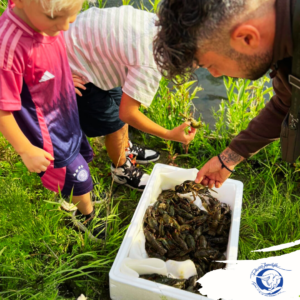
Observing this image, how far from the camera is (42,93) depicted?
179 centimetres

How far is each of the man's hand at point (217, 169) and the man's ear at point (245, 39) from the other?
0.95m

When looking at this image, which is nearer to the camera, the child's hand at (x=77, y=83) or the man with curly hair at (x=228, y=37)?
the man with curly hair at (x=228, y=37)

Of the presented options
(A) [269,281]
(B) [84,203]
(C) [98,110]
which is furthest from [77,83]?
(A) [269,281]

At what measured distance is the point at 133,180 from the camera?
9.48ft

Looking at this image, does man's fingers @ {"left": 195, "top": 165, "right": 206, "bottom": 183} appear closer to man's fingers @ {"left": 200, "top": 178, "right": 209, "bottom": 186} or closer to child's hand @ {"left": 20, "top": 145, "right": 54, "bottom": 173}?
man's fingers @ {"left": 200, "top": 178, "right": 209, "bottom": 186}

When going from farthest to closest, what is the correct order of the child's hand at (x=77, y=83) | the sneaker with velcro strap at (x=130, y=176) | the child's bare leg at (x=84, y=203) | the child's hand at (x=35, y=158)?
the sneaker with velcro strap at (x=130, y=176) → the child's bare leg at (x=84, y=203) → the child's hand at (x=77, y=83) → the child's hand at (x=35, y=158)

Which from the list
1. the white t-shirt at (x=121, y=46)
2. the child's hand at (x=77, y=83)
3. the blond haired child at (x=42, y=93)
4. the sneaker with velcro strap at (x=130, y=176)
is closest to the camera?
the blond haired child at (x=42, y=93)

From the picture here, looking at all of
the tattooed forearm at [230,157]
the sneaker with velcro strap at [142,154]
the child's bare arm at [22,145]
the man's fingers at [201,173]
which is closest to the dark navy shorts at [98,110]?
the sneaker with velcro strap at [142,154]

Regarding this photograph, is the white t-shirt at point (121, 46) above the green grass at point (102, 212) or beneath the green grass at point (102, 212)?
above

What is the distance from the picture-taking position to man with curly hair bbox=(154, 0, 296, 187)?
1170 millimetres

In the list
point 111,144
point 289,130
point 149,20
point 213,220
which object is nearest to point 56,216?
point 111,144

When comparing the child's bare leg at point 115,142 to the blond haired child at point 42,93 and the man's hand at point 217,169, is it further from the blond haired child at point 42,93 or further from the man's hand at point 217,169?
the man's hand at point 217,169

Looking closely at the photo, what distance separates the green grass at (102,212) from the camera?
201cm

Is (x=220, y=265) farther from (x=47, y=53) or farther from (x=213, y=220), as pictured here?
(x=47, y=53)
